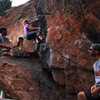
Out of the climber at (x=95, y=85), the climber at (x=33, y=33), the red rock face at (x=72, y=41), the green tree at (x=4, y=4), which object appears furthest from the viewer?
the green tree at (x=4, y=4)

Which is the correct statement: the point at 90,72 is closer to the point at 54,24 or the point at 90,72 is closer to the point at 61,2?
the point at 54,24

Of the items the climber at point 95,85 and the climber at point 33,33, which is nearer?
the climber at point 95,85

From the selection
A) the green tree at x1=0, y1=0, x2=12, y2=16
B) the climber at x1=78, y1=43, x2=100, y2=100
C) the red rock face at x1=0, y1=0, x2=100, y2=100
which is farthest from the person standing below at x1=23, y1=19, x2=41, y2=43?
the green tree at x1=0, y1=0, x2=12, y2=16

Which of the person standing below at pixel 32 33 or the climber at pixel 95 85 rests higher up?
the person standing below at pixel 32 33

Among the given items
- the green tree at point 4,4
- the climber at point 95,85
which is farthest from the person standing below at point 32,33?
the green tree at point 4,4

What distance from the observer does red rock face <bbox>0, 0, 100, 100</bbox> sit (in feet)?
13.6

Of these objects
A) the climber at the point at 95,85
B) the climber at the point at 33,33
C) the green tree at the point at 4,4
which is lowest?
the climber at the point at 95,85

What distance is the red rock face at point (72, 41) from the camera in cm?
416

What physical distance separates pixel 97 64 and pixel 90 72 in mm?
1842

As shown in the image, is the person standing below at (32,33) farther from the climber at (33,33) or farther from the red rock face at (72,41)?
the red rock face at (72,41)

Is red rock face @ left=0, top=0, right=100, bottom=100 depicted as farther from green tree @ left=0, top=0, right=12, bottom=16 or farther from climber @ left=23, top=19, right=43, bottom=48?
green tree @ left=0, top=0, right=12, bottom=16

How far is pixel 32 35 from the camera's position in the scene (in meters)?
6.43

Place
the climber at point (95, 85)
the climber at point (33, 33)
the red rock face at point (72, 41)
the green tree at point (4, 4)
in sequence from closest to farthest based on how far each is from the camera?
the climber at point (95, 85) < the red rock face at point (72, 41) < the climber at point (33, 33) < the green tree at point (4, 4)

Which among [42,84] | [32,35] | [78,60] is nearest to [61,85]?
[42,84]
